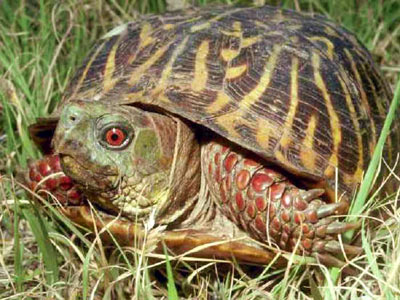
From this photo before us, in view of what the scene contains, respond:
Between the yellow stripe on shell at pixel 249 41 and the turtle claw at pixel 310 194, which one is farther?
the yellow stripe on shell at pixel 249 41

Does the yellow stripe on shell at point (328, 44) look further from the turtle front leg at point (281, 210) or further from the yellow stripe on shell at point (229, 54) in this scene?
the turtle front leg at point (281, 210)

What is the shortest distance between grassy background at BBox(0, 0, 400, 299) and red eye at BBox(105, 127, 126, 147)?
0.99ft

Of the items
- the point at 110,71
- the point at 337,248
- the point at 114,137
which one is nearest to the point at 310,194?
the point at 337,248

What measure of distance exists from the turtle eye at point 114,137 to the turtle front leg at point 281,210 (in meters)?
0.34

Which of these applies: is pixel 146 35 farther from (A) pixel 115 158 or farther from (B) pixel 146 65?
(A) pixel 115 158

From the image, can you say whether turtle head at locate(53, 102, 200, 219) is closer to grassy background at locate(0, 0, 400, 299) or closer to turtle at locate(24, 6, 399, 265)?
turtle at locate(24, 6, 399, 265)

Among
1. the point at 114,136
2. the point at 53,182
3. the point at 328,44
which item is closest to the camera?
the point at 114,136

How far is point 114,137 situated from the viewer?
2125mm

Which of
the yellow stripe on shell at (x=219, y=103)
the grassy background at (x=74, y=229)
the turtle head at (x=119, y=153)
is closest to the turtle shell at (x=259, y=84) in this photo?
the yellow stripe on shell at (x=219, y=103)

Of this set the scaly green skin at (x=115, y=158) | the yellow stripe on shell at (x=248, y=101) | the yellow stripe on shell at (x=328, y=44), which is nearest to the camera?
the scaly green skin at (x=115, y=158)

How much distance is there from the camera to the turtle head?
2.09m

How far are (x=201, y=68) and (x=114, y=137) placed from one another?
0.43 m

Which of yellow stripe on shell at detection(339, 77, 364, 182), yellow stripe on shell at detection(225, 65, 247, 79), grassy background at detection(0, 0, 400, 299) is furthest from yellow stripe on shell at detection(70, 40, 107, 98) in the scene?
yellow stripe on shell at detection(339, 77, 364, 182)

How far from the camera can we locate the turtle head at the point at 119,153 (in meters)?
2.09
